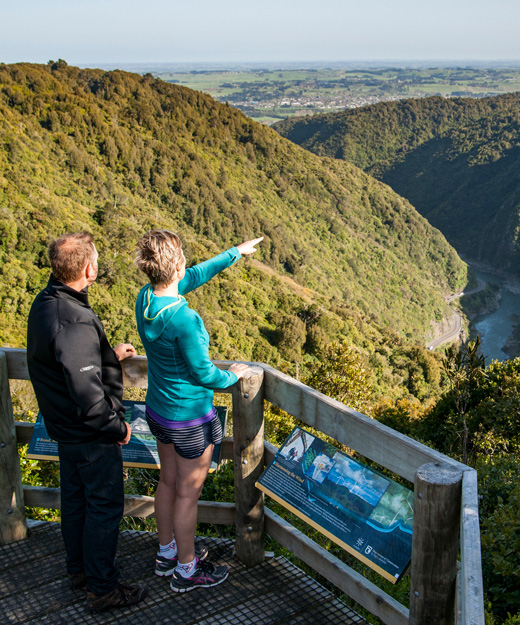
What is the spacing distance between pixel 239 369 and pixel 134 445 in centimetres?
65

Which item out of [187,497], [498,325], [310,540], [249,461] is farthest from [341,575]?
[498,325]

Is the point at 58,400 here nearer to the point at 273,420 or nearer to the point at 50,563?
the point at 50,563

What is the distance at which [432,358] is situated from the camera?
37.3 m

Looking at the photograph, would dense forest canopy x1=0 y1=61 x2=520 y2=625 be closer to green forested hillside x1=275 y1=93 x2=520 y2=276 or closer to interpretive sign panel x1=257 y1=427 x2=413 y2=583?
interpretive sign panel x1=257 y1=427 x2=413 y2=583

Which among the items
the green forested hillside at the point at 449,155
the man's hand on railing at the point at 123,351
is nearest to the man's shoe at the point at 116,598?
the man's hand on railing at the point at 123,351

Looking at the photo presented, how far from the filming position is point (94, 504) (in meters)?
2.33

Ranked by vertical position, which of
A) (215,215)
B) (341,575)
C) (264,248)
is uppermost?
(341,575)

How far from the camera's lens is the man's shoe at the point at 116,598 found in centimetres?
236

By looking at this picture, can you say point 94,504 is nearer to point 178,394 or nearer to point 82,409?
point 82,409

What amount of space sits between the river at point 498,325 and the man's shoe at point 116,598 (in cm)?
5924

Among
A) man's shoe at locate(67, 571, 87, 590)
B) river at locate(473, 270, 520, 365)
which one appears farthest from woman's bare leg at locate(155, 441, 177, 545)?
river at locate(473, 270, 520, 365)

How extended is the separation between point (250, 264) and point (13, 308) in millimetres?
19402

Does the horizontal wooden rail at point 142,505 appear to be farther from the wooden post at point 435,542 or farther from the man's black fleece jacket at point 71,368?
the wooden post at point 435,542

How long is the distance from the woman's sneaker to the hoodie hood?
107 cm
